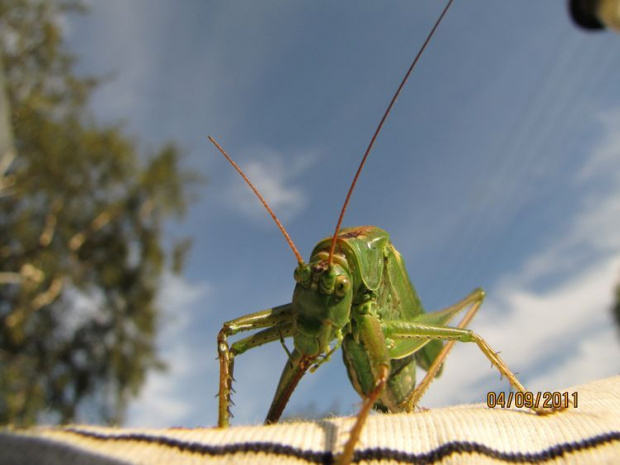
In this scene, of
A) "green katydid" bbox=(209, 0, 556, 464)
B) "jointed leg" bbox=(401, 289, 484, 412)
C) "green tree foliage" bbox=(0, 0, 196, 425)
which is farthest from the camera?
"green tree foliage" bbox=(0, 0, 196, 425)

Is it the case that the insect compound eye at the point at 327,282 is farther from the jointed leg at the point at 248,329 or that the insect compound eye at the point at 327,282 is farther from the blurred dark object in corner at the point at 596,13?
the blurred dark object in corner at the point at 596,13

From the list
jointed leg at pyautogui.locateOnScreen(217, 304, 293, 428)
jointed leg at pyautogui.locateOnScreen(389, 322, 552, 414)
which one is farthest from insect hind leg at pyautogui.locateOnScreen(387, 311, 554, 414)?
jointed leg at pyautogui.locateOnScreen(217, 304, 293, 428)

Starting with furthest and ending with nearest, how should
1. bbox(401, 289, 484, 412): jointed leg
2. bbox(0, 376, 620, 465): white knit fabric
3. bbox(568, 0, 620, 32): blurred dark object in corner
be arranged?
bbox(401, 289, 484, 412): jointed leg
bbox(0, 376, 620, 465): white knit fabric
bbox(568, 0, 620, 32): blurred dark object in corner

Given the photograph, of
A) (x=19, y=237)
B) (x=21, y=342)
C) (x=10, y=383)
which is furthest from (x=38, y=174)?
(x=10, y=383)
